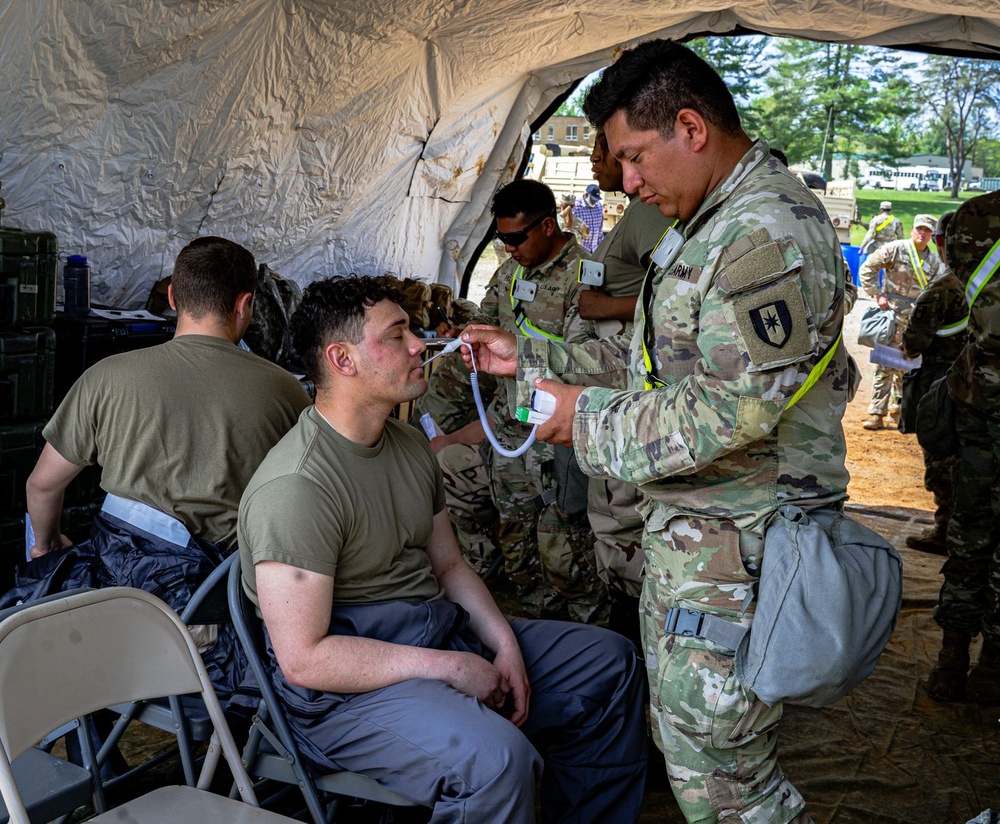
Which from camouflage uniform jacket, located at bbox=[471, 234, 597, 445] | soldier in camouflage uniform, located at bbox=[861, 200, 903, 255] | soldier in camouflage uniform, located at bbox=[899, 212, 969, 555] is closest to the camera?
camouflage uniform jacket, located at bbox=[471, 234, 597, 445]

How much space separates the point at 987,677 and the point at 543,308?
226 cm

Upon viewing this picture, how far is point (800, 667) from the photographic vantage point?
1.81 meters

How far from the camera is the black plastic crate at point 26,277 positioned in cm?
348

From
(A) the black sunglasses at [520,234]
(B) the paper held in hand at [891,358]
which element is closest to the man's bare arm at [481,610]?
(A) the black sunglasses at [520,234]

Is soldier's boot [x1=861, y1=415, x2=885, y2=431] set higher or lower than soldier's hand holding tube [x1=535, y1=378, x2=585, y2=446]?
lower

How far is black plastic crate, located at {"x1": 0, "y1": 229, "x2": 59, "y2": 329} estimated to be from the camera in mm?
3479

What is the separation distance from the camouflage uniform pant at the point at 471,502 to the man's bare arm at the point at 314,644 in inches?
97.0

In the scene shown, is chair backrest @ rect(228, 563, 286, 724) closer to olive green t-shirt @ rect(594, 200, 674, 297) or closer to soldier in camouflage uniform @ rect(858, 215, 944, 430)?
olive green t-shirt @ rect(594, 200, 674, 297)

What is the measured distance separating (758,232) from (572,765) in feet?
4.38

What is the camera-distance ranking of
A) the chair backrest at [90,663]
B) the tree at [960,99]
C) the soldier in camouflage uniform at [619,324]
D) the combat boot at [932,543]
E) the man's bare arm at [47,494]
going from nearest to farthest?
the chair backrest at [90,663]
the man's bare arm at [47,494]
the soldier in camouflage uniform at [619,324]
the combat boot at [932,543]
the tree at [960,99]

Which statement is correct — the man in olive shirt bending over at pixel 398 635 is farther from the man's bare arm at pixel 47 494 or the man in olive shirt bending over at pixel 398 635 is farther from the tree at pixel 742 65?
the tree at pixel 742 65

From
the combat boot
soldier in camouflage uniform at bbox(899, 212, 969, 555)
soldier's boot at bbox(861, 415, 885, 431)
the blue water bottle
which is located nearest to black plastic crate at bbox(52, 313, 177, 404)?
the blue water bottle

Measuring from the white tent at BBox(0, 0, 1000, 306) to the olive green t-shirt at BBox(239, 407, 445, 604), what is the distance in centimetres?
235

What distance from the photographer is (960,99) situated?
21359mm
